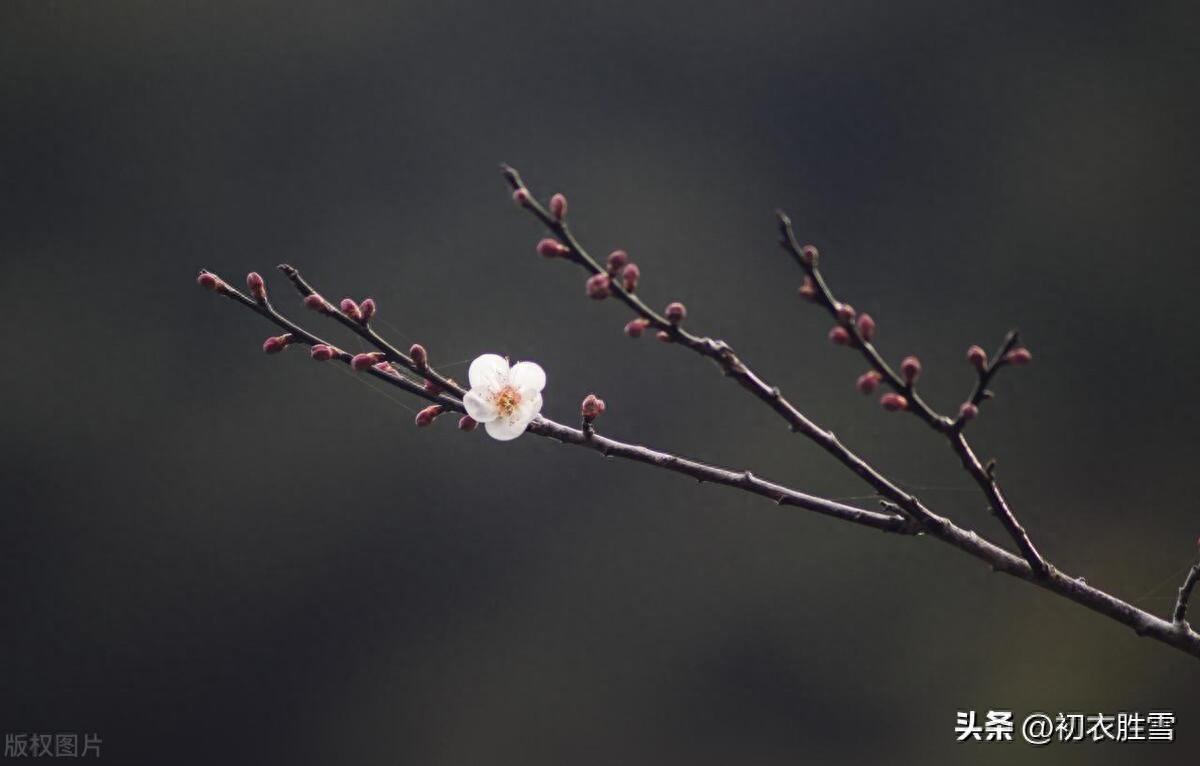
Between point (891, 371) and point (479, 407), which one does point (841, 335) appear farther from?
point (479, 407)

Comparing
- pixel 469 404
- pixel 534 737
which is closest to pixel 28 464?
pixel 534 737

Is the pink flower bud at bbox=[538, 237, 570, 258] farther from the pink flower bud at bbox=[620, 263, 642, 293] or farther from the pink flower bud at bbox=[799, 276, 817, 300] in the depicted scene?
the pink flower bud at bbox=[799, 276, 817, 300]

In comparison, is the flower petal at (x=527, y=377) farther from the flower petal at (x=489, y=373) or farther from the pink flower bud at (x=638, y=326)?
the pink flower bud at (x=638, y=326)

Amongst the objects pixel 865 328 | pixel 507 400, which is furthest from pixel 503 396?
pixel 865 328

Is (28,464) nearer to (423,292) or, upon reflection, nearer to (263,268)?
(263,268)

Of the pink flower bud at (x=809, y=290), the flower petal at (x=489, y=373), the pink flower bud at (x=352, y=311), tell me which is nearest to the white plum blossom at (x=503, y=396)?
the flower petal at (x=489, y=373)
